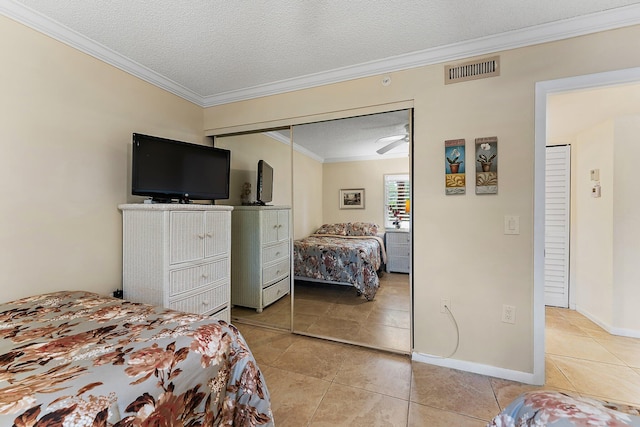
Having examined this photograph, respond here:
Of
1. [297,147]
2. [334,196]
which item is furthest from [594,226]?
[297,147]

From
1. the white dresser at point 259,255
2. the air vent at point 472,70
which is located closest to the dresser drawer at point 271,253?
the white dresser at point 259,255

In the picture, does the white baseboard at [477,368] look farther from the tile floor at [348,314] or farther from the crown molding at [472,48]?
the crown molding at [472,48]

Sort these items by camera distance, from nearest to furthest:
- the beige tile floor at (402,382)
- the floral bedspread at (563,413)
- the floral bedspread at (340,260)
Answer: the floral bedspread at (563,413)
the beige tile floor at (402,382)
the floral bedspread at (340,260)

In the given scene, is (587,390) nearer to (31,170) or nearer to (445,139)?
(445,139)

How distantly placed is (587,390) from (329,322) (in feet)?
6.51

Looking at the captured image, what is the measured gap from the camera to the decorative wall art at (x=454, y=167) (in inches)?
77.9

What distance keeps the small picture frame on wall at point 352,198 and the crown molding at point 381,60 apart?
1064 mm

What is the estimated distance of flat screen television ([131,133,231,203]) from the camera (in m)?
1.96

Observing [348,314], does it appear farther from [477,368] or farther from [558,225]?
[558,225]

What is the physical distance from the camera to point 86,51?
6.16 feet

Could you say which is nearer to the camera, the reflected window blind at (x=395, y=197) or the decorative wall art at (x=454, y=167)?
the decorative wall art at (x=454, y=167)

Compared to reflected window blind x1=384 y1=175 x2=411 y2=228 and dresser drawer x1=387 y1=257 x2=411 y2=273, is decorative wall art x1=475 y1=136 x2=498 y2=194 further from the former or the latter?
dresser drawer x1=387 y1=257 x2=411 y2=273

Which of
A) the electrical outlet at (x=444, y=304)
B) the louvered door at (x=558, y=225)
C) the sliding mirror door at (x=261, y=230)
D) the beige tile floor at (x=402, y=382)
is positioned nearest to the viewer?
the beige tile floor at (x=402, y=382)

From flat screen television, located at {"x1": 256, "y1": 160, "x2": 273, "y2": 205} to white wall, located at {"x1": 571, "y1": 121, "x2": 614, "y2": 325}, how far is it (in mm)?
3605
